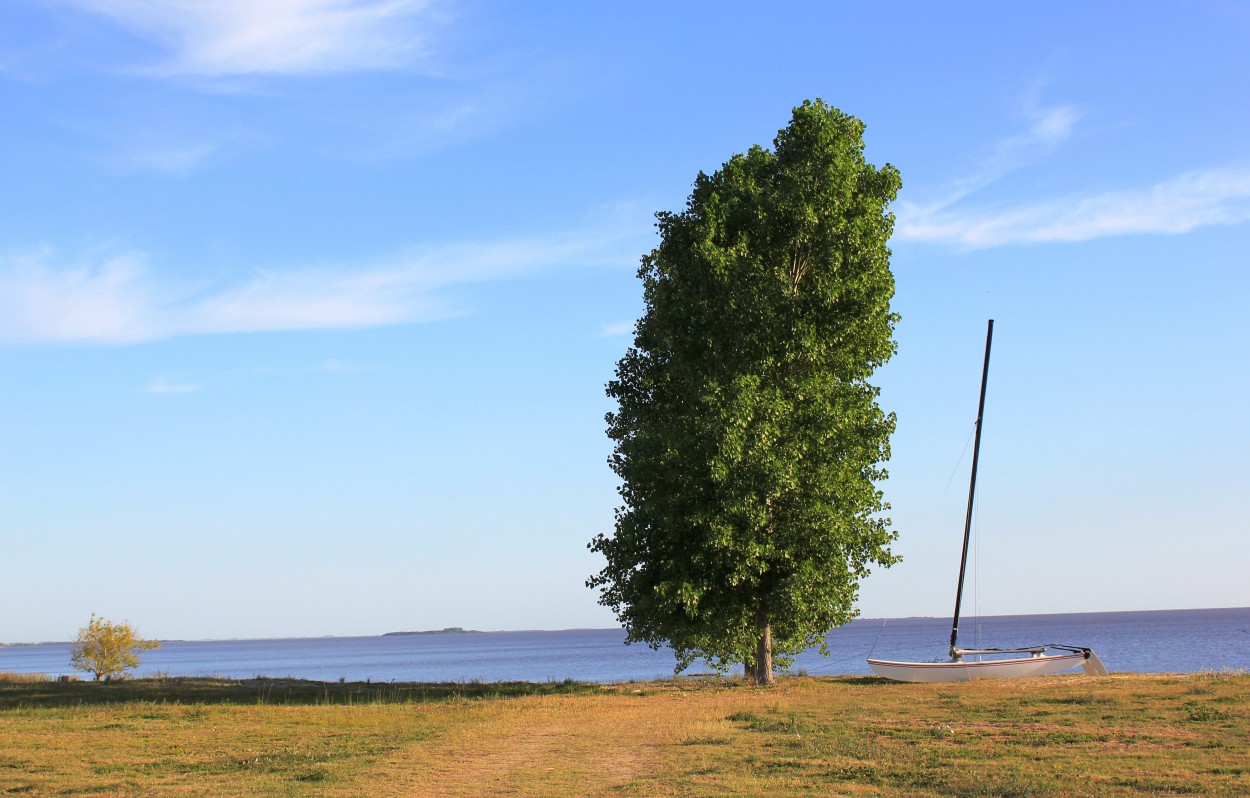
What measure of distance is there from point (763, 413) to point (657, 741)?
13.4 meters

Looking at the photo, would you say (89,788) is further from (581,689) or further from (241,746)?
(581,689)

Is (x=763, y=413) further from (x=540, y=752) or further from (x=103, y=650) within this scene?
(x=103, y=650)

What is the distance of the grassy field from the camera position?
1842cm

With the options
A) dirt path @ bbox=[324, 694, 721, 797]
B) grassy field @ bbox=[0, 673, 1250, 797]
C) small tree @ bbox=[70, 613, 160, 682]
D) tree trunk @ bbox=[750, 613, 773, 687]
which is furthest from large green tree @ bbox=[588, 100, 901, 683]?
small tree @ bbox=[70, 613, 160, 682]

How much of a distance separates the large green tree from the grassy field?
10.6ft

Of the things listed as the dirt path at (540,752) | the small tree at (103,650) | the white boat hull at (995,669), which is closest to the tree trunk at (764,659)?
the white boat hull at (995,669)

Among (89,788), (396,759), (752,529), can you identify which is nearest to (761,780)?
(396,759)

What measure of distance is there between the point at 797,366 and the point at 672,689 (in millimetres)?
12356

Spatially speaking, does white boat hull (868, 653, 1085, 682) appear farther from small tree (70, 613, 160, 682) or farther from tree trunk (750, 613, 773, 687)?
small tree (70, 613, 160, 682)

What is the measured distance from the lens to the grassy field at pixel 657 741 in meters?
18.4

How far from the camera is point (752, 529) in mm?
34625

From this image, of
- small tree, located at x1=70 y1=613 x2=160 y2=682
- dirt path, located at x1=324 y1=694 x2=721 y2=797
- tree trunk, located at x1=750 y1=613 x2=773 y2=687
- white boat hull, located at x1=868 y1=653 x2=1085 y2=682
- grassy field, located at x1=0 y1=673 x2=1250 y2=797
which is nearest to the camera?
grassy field, located at x1=0 y1=673 x2=1250 y2=797

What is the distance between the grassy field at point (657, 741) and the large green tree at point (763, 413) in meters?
3.22

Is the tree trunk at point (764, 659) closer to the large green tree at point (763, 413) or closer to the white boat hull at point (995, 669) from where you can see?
the large green tree at point (763, 413)
